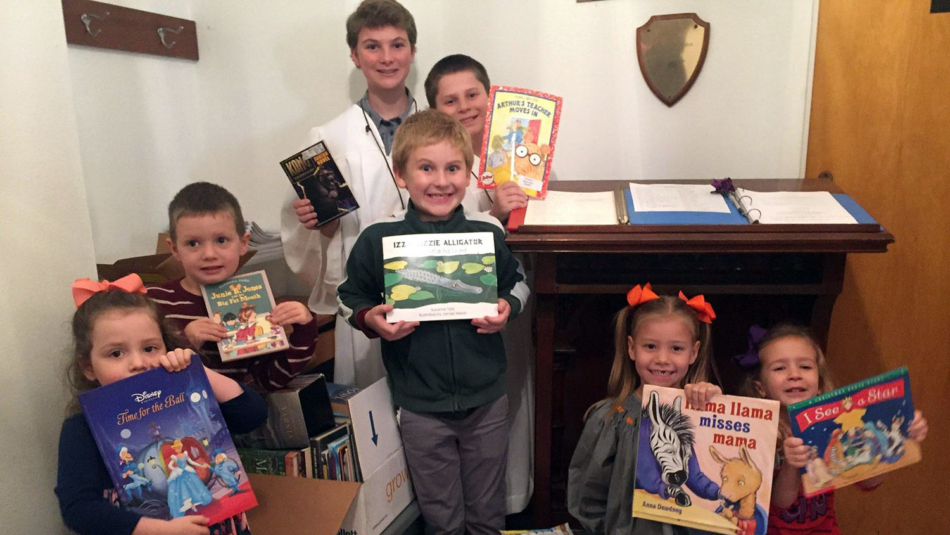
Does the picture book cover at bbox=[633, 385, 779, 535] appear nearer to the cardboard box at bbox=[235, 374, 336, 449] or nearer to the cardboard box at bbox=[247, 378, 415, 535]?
the cardboard box at bbox=[247, 378, 415, 535]

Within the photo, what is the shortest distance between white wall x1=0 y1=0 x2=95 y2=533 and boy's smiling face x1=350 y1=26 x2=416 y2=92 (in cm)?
89

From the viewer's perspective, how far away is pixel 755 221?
1.69m

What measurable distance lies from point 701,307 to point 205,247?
128 cm

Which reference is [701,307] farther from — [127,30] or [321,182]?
[127,30]

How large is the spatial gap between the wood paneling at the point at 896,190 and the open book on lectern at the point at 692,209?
1.35ft

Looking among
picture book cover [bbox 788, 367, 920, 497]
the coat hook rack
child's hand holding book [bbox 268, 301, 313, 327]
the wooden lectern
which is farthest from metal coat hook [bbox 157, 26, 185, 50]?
picture book cover [bbox 788, 367, 920, 497]

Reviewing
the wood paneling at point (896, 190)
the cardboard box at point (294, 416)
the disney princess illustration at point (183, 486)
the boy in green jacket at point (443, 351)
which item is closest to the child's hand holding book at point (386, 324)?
the boy in green jacket at point (443, 351)

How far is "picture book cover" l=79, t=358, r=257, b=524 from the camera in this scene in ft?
4.27

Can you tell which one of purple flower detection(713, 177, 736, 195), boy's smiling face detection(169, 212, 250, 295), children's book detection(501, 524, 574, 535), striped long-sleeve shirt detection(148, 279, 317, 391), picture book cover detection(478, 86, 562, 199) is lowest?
children's book detection(501, 524, 574, 535)

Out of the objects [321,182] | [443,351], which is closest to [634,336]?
[443,351]

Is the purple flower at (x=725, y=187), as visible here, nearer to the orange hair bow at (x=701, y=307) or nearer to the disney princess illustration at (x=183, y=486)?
the orange hair bow at (x=701, y=307)

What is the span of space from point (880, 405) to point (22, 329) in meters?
1.89

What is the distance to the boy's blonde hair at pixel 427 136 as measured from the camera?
1.71m

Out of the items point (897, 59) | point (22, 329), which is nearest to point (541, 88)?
point (897, 59)
